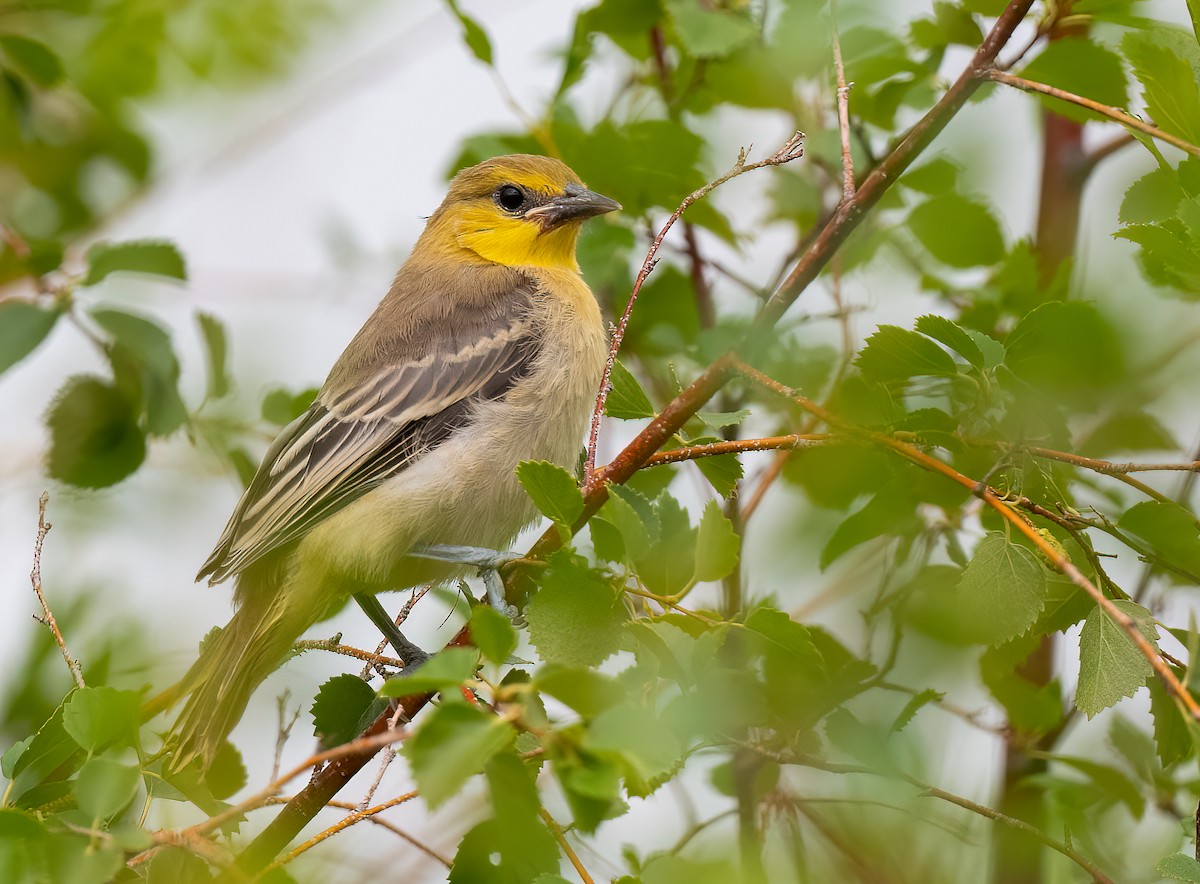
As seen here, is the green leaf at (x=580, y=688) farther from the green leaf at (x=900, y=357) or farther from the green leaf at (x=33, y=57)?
the green leaf at (x=33, y=57)

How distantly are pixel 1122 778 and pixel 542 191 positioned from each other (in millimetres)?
2865

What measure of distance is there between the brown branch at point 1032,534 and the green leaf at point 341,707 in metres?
1.19

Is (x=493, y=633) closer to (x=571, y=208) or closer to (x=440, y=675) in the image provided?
(x=440, y=675)

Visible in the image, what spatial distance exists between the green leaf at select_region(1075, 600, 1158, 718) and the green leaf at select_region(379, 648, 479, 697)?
3.39 feet

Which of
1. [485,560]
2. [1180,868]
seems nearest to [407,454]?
[485,560]

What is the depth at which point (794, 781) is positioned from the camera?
2.88m

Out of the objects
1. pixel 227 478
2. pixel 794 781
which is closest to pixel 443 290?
pixel 227 478

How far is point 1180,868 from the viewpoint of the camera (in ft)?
6.48

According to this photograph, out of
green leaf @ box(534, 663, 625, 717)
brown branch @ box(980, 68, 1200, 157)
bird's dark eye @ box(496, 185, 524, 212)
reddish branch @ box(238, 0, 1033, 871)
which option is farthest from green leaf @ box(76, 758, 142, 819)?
bird's dark eye @ box(496, 185, 524, 212)

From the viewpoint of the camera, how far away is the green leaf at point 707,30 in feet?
10.9

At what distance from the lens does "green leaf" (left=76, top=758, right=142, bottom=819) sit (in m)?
1.98

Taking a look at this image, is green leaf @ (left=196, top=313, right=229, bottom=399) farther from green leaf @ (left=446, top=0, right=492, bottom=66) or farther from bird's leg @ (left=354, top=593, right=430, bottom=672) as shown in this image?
green leaf @ (left=446, top=0, right=492, bottom=66)

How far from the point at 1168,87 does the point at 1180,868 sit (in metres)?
1.31

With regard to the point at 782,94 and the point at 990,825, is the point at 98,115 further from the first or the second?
the point at 990,825
